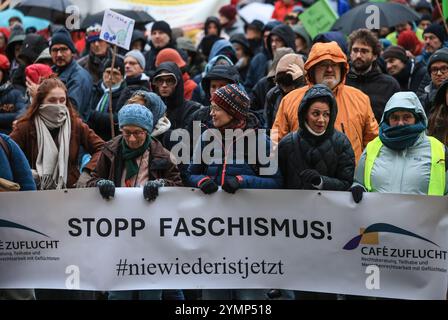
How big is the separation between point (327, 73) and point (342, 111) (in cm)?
36

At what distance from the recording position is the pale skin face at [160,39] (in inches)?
633

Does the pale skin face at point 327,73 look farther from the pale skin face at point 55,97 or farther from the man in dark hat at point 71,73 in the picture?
the man in dark hat at point 71,73

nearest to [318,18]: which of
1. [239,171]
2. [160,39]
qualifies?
[160,39]

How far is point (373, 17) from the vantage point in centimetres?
1480

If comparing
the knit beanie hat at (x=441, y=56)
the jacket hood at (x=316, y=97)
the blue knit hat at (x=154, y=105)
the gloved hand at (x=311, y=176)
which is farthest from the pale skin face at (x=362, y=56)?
the gloved hand at (x=311, y=176)

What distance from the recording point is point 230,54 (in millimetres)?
15109

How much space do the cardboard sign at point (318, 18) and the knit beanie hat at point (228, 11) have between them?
11.2ft

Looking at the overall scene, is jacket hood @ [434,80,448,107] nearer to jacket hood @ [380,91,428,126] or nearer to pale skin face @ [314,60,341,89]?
pale skin face @ [314,60,341,89]

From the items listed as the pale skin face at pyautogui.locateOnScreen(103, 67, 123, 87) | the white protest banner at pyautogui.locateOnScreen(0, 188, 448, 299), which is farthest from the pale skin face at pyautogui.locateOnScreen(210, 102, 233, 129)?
the pale skin face at pyautogui.locateOnScreen(103, 67, 123, 87)

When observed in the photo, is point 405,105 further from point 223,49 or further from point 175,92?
point 223,49

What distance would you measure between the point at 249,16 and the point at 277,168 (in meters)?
9.17

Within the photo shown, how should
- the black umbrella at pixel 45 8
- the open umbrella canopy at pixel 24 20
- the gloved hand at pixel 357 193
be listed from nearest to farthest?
the gloved hand at pixel 357 193 → the black umbrella at pixel 45 8 → the open umbrella canopy at pixel 24 20

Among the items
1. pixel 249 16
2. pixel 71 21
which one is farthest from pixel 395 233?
pixel 249 16
